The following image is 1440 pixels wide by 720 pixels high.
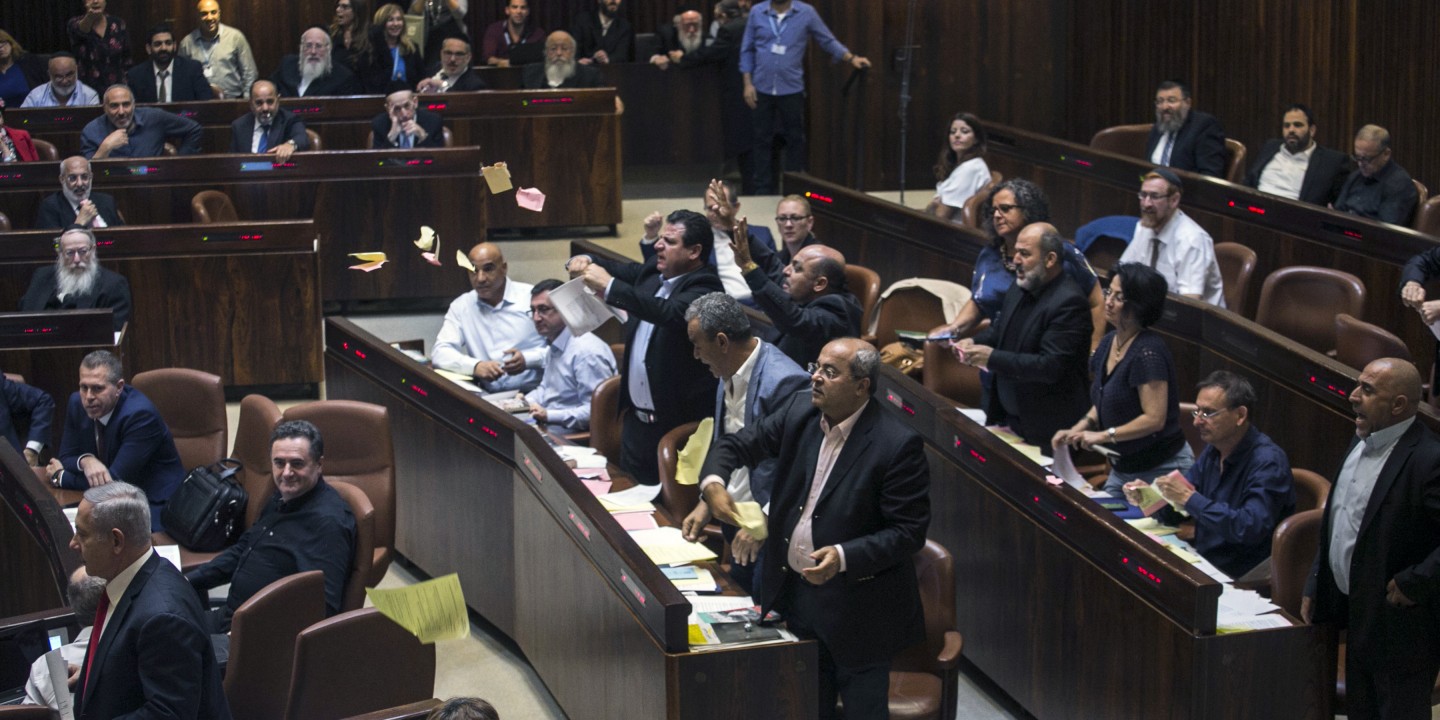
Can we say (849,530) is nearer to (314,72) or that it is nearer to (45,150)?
(45,150)

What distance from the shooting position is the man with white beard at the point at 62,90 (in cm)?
1023

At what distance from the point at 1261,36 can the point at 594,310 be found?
19.2 ft

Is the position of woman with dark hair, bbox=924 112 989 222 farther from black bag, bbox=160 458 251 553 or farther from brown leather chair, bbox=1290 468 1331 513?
black bag, bbox=160 458 251 553

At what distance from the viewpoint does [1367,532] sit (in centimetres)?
424

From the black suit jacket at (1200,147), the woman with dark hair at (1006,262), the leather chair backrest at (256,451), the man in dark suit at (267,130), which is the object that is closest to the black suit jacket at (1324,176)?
the black suit jacket at (1200,147)

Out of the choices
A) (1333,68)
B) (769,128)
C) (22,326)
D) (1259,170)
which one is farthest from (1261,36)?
(22,326)

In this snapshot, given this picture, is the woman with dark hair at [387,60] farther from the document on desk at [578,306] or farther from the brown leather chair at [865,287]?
the document on desk at [578,306]

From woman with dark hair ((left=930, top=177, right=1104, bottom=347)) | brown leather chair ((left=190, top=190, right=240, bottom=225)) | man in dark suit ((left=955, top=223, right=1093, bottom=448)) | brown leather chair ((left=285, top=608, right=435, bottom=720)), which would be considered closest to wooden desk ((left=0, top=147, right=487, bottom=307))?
brown leather chair ((left=190, top=190, right=240, bottom=225))

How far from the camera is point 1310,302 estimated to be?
6.78m

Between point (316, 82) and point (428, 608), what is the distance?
742 cm

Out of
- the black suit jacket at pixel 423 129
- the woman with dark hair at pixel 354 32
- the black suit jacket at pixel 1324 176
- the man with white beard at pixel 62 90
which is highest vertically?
the woman with dark hair at pixel 354 32

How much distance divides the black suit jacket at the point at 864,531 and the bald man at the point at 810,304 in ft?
3.69

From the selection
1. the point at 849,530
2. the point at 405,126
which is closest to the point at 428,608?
the point at 849,530

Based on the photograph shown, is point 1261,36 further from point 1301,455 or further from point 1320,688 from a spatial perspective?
point 1320,688
